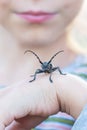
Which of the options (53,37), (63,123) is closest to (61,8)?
(53,37)

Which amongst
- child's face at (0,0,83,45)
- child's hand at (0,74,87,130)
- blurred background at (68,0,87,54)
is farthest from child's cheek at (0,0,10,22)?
child's hand at (0,74,87,130)

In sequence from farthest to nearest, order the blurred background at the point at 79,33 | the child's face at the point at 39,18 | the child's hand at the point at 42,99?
the blurred background at the point at 79,33
the child's face at the point at 39,18
the child's hand at the point at 42,99

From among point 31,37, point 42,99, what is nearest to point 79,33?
point 31,37

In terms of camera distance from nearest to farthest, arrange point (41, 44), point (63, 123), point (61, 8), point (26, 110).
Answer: point (26, 110) < point (63, 123) < point (61, 8) < point (41, 44)

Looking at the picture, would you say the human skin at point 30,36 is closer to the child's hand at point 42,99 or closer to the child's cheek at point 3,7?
the child's cheek at point 3,7

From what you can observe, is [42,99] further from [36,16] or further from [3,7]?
[3,7]

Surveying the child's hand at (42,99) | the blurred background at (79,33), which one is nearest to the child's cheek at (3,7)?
the blurred background at (79,33)

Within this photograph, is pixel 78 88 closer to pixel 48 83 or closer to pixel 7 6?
pixel 48 83
